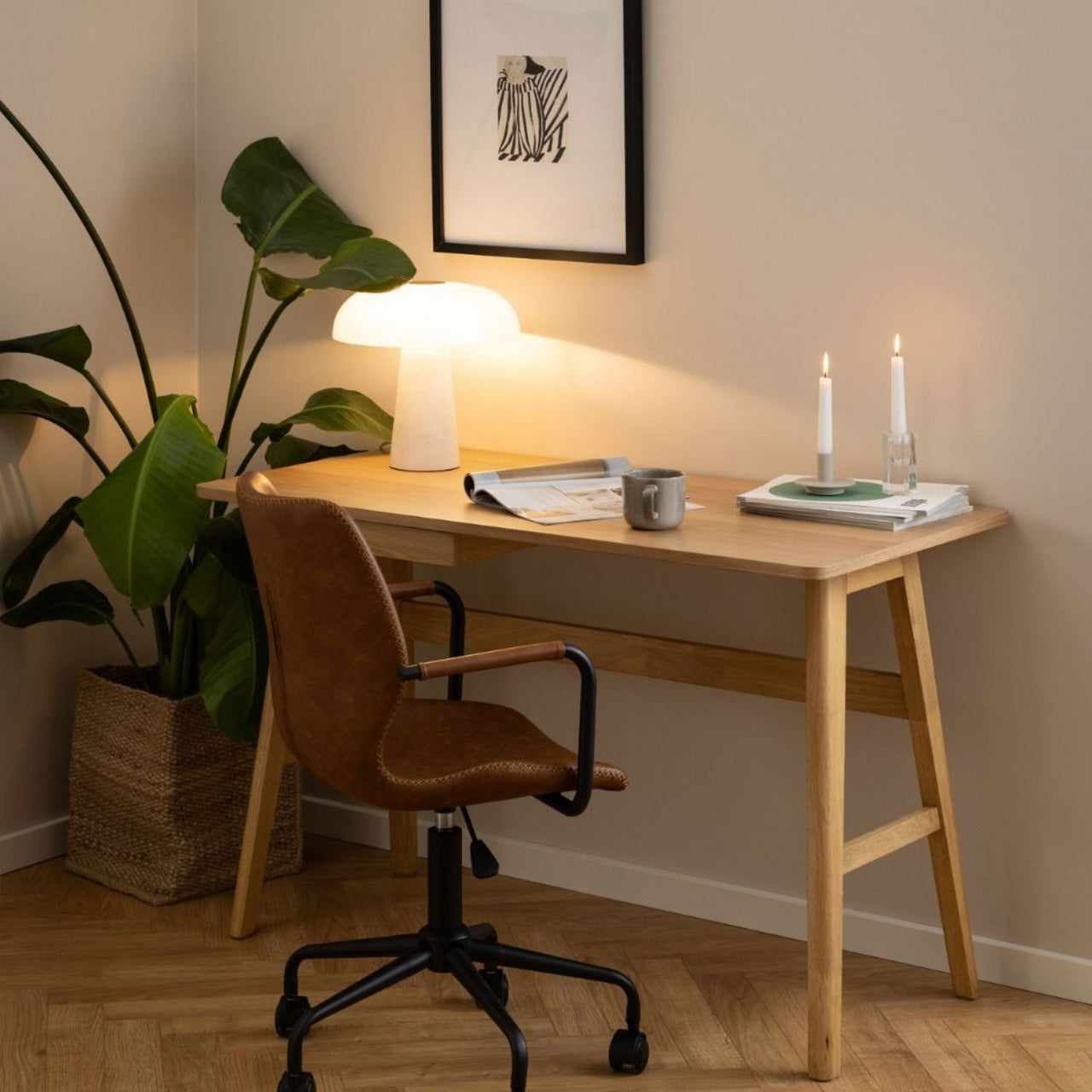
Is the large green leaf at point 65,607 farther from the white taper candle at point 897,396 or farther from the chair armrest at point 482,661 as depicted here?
the white taper candle at point 897,396

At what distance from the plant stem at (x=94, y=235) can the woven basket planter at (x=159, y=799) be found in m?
0.59

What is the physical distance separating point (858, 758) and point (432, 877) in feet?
2.79

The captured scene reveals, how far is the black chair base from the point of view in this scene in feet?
8.68

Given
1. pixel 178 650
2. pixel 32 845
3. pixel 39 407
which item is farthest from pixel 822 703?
pixel 32 845

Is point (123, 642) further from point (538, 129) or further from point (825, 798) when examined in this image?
point (825, 798)

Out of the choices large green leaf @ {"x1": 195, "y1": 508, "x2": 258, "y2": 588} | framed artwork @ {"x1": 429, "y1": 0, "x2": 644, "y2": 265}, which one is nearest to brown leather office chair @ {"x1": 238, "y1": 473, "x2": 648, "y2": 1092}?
large green leaf @ {"x1": 195, "y1": 508, "x2": 258, "y2": 588}

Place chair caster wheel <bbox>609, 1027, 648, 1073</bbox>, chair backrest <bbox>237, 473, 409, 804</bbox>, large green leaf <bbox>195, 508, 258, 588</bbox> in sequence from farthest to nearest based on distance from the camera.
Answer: large green leaf <bbox>195, 508, 258, 588</bbox>, chair caster wheel <bbox>609, 1027, 648, 1073</bbox>, chair backrest <bbox>237, 473, 409, 804</bbox>

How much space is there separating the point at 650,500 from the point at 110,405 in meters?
1.28

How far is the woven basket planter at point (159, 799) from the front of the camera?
3.31 meters

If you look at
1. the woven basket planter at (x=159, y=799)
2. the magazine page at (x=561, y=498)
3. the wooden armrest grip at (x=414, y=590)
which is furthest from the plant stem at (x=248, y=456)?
the magazine page at (x=561, y=498)

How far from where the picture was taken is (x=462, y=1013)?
2852 millimetres

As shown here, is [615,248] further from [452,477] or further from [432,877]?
[432,877]

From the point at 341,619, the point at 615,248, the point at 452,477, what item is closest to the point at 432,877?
the point at 341,619

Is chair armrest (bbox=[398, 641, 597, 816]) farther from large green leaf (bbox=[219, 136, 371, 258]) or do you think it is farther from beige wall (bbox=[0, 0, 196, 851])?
beige wall (bbox=[0, 0, 196, 851])
